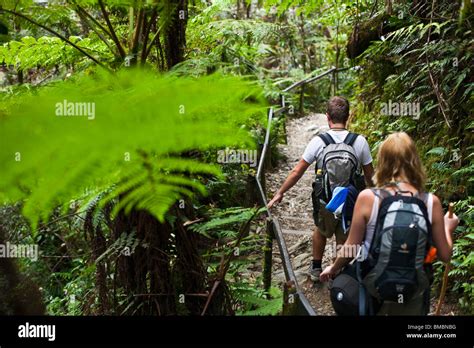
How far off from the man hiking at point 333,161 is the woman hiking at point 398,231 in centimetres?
97

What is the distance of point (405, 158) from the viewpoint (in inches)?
94.8

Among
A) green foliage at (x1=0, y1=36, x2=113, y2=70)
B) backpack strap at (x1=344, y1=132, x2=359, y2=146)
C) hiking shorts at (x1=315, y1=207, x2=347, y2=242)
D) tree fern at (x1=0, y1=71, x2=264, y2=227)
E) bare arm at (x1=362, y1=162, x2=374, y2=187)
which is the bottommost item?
hiking shorts at (x1=315, y1=207, x2=347, y2=242)

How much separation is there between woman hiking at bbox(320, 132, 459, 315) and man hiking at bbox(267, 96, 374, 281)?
97cm

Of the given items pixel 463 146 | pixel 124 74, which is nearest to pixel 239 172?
pixel 463 146

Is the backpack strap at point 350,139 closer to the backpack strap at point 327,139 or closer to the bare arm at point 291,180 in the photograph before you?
the backpack strap at point 327,139

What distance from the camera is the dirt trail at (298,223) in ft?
14.4

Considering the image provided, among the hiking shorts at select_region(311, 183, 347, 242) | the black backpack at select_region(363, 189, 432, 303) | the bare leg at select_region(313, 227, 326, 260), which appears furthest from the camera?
the bare leg at select_region(313, 227, 326, 260)

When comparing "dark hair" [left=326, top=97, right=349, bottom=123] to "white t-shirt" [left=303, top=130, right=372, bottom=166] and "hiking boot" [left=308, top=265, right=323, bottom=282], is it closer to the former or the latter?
"white t-shirt" [left=303, top=130, right=372, bottom=166]

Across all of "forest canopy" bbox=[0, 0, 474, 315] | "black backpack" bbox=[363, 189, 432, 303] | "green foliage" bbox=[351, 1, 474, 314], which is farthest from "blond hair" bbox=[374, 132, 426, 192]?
"green foliage" bbox=[351, 1, 474, 314]

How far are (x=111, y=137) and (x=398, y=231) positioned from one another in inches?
55.3

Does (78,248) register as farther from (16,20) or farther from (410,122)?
(410,122)

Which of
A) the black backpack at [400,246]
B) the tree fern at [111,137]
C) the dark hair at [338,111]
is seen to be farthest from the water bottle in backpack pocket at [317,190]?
the tree fern at [111,137]

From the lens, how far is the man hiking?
346 cm

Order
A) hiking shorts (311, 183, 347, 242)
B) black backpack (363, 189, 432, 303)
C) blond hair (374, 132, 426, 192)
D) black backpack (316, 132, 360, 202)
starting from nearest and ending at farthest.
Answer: black backpack (363, 189, 432, 303)
blond hair (374, 132, 426, 192)
black backpack (316, 132, 360, 202)
hiking shorts (311, 183, 347, 242)
